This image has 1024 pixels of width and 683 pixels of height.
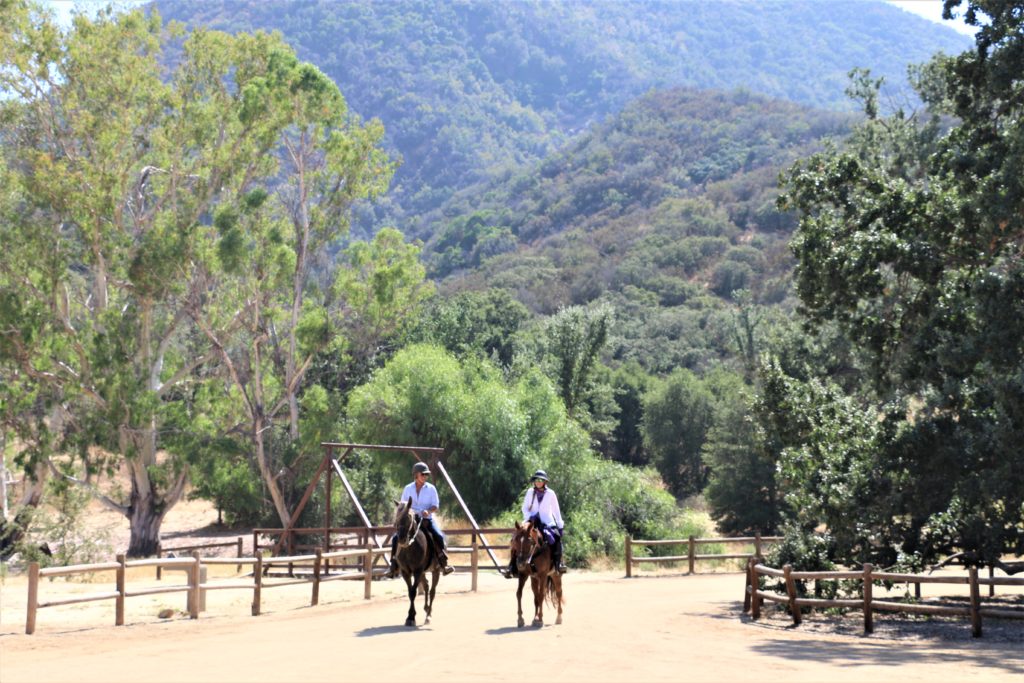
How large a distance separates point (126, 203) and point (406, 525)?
2752 cm

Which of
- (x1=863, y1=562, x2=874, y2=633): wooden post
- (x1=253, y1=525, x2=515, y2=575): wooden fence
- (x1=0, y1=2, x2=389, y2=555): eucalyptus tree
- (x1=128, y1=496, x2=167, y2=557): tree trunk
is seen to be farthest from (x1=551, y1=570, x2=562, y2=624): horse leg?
(x1=128, y1=496, x2=167, y2=557): tree trunk

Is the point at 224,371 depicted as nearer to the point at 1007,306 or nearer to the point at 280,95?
the point at 280,95

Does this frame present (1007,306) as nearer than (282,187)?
Yes

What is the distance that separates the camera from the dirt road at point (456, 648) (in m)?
12.2

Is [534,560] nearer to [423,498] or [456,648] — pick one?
[423,498]

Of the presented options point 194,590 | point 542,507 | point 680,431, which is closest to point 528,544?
point 542,507

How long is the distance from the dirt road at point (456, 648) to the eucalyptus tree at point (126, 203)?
1725 centimetres

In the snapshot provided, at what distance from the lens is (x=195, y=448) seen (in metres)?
40.3

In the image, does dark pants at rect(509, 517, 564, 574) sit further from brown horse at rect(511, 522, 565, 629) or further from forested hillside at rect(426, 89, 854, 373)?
forested hillside at rect(426, 89, 854, 373)

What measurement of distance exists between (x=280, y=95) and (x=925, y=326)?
28.0m

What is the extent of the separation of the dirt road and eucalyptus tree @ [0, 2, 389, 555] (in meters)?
17.3

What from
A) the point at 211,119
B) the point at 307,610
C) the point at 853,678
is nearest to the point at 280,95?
the point at 211,119

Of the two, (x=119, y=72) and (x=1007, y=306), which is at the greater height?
(x=119, y=72)

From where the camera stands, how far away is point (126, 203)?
40844 millimetres
